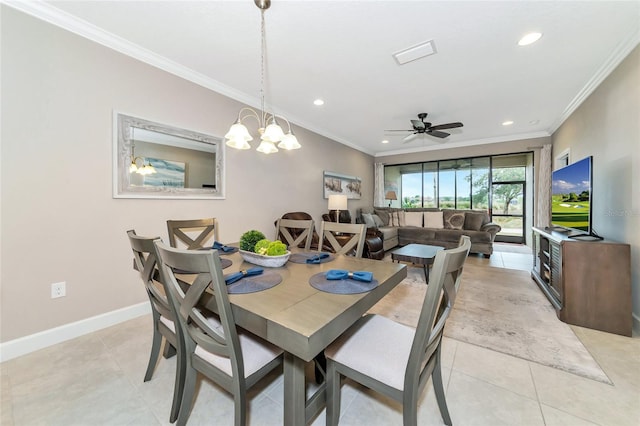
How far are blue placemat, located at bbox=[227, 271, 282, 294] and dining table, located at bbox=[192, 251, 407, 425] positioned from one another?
0.10 feet

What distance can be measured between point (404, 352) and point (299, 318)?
575mm

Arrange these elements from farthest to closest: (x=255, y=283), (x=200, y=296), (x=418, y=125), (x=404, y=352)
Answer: (x=418, y=125) < (x=255, y=283) < (x=404, y=352) < (x=200, y=296)

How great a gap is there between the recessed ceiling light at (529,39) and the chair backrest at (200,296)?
3.02 m

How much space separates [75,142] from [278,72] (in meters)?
1.98

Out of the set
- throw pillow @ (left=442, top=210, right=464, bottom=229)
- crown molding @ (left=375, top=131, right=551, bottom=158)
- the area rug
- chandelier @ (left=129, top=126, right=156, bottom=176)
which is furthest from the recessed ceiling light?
crown molding @ (left=375, top=131, right=551, bottom=158)

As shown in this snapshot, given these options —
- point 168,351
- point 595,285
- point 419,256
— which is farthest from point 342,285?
point 595,285

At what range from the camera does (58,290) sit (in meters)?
1.91

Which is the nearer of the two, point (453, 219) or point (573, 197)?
point (573, 197)

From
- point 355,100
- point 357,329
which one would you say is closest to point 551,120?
point 355,100

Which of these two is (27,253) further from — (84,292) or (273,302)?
(273,302)

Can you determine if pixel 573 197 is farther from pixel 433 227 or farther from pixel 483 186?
pixel 483 186

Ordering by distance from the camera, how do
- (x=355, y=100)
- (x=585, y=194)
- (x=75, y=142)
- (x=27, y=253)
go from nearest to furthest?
1. (x=27, y=253)
2. (x=75, y=142)
3. (x=585, y=194)
4. (x=355, y=100)

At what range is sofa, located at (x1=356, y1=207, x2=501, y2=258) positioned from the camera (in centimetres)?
471

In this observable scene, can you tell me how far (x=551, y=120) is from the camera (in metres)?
4.24
